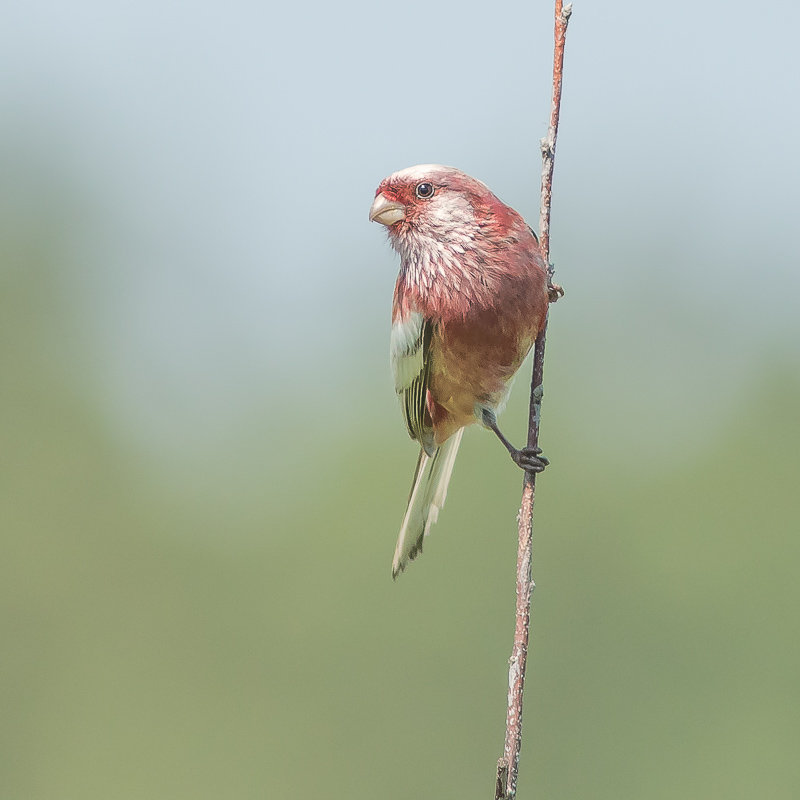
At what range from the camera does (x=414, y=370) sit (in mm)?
5609

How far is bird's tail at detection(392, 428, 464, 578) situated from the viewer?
5.56 meters

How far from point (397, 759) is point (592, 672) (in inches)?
158

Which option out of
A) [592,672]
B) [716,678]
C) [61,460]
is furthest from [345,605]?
[61,460]

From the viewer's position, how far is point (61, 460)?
34.9 metres

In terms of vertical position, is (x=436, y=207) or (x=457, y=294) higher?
(x=436, y=207)

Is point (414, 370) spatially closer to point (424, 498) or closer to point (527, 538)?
point (424, 498)

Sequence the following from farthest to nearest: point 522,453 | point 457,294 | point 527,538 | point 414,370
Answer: point 414,370 → point 457,294 → point 522,453 → point 527,538

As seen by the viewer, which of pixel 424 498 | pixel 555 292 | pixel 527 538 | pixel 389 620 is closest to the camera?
pixel 527 538

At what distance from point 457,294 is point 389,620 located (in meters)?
20.2

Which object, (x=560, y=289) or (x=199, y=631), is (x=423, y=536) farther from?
(x=199, y=631)

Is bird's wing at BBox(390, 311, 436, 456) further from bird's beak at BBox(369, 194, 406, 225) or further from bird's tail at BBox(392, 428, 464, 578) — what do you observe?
bird's beak at BBox(369, 194, 406, 225)

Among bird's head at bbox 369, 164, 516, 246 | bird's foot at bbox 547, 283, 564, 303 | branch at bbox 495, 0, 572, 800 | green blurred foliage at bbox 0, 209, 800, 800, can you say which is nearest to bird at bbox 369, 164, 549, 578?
bird's head at bbox 369, 164, 516, 246

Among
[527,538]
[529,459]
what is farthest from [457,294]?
[527,538]

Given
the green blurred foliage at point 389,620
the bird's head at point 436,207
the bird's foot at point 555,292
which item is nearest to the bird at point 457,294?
the bird's head at point 436,207
